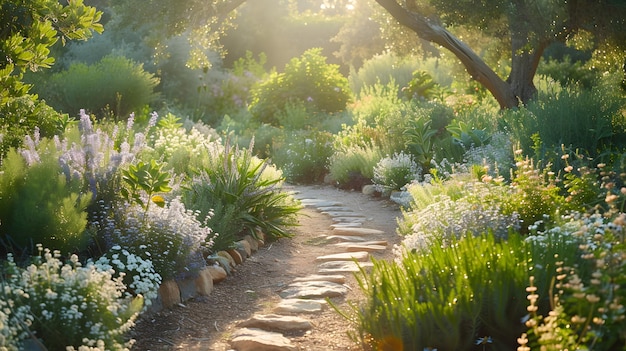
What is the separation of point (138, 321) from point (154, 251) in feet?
1.77

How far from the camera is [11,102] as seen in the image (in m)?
5.02

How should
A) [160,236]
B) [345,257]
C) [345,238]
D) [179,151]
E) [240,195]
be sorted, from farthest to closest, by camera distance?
[179,151]
[345,238]
[240,195]
[345,257]
[160,236]

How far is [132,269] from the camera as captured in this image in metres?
4.39

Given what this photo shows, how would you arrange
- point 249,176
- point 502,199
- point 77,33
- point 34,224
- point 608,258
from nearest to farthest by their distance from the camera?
1. point 608,258
2. point 34,224
3. point 77,33
4. point 502,199
5. point 249,176

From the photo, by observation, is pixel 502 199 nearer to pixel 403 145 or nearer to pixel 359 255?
pixel 359 255

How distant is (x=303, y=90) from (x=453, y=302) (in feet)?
42.5

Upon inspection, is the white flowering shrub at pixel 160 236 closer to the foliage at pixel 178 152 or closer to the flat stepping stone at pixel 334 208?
the foliage at pixel 178 152

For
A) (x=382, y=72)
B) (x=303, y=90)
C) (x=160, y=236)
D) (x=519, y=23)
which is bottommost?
(x=160, y=236)

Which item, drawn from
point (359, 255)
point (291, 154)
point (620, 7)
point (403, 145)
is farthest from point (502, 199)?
point (291, 154)

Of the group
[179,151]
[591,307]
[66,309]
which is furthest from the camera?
[179,151]

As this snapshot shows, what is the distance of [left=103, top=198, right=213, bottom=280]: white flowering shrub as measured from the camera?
4594 millimetres

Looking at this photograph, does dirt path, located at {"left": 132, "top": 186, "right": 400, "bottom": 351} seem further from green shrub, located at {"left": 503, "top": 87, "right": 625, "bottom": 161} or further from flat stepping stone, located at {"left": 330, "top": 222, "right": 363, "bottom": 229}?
green shrub, located at {"left": 503, "top": 87, "right": 625, "bottom": 161}

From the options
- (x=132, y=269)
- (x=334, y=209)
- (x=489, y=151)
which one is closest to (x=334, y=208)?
(x=334, y=209)

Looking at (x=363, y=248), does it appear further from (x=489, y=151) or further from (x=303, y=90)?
(x=303, y=90)
